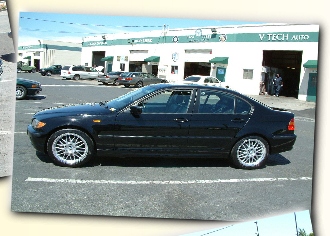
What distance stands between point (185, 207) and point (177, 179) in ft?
1.23

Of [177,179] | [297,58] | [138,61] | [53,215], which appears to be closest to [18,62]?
[138,61]

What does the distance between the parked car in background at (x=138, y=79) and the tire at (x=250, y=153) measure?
120 centimetres

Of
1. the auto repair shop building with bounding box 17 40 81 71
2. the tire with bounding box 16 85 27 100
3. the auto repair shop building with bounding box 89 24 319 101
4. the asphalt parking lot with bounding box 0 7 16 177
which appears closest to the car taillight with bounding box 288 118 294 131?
the auto repair shop building with bounding box 89 24 319 101

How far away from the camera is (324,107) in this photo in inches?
113

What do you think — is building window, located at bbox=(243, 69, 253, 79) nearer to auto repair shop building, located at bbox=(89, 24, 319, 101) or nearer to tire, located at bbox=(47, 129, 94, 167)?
auto repair shop building, located at bbox=(89, 24, 319, 101)

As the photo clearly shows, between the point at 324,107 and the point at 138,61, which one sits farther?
the point at 138,61

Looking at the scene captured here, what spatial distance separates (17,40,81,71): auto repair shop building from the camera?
329 centimetres

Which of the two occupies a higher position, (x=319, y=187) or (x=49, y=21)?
(x=49, y=21)

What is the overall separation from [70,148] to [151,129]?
93 centimetres

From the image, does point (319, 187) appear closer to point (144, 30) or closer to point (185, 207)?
point (185, 207)

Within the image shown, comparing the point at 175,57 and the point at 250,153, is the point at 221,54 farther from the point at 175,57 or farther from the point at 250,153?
the point at 250,153

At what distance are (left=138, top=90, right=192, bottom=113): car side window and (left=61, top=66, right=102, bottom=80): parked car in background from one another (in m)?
1.23

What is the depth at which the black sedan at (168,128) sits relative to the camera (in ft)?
10.7

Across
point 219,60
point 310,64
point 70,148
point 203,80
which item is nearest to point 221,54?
point 219,60
